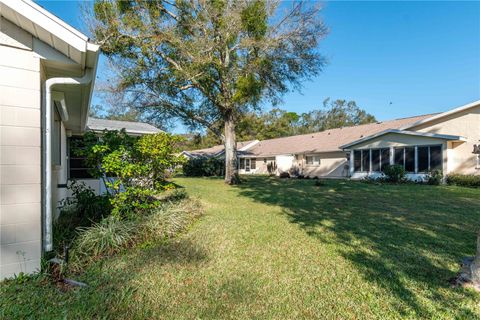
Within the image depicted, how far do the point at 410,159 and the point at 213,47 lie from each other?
1490cm

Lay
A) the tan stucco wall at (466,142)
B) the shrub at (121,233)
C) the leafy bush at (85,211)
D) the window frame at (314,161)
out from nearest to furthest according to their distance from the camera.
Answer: the shrub at (121,233)
the leafy bush at (85,211)
the tan stucco wall at (466,142)
the window frame at (314,161)

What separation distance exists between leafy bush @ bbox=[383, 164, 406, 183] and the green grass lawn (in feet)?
36.9

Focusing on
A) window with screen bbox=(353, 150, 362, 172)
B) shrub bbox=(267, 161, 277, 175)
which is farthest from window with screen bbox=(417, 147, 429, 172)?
shrub bbox=(267, 161, 277, 175)

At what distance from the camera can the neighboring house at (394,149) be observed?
49.8 ft

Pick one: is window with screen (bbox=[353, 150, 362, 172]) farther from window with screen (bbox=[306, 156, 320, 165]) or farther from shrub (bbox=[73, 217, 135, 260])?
shrub (bbox=[73, 217, 135, 260])

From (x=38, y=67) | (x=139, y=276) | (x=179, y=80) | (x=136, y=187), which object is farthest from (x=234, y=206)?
(x=179, y=80)

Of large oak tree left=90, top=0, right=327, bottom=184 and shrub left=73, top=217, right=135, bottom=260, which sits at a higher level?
large oak tree left=90, top=0, right=327, bottom=184

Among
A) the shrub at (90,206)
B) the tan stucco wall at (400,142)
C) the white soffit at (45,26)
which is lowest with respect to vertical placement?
the shrub at (90,206)

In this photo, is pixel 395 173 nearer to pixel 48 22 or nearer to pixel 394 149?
pixel 394 149

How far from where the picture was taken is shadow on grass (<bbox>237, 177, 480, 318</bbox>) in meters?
3.13

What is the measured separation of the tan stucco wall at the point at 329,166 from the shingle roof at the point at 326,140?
0.86 metres

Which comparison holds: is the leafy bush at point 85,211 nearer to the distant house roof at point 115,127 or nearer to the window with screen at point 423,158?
the distant house roof at point 115,127

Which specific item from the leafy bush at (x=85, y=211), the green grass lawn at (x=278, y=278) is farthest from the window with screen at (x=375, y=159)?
the leafy bush at (x=85, y=211)

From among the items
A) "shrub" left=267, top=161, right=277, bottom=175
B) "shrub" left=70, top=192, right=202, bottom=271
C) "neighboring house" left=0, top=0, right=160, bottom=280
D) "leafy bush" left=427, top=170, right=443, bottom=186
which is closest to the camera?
"neighboring house" left=0, top=0, right=160, bottom=280
